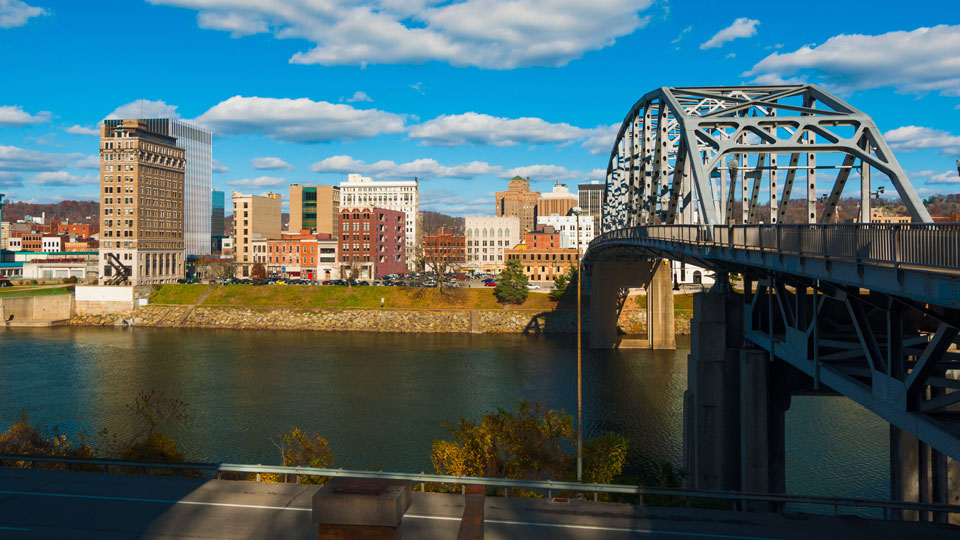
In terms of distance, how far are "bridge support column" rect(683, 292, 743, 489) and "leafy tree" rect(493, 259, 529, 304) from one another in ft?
175

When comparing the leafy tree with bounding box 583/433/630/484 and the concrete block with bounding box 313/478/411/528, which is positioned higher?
the concrete block with bounding box 313/478/411/528

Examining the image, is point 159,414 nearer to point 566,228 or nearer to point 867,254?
point 867,254

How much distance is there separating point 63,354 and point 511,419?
51365mm

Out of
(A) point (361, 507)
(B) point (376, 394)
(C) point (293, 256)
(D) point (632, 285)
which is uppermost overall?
(C) point (293, 256)

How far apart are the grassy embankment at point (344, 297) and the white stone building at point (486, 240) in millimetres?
49535

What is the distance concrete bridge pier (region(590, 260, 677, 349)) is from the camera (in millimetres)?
61500

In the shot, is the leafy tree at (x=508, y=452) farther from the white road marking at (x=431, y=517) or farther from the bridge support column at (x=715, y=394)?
the white road marking at (x=431, y=517)

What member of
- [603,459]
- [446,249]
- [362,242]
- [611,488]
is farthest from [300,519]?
[446,249]

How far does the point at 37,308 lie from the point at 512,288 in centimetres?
5847

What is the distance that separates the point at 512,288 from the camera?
78375 mm

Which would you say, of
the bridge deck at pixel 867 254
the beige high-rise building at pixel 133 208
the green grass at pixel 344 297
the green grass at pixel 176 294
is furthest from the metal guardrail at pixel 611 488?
the beige high-rise building at pixel 133 208

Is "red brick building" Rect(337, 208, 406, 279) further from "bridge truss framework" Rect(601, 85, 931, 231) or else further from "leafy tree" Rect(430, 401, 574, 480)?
"leafy tree" Rect(430, 401, 574, 480)

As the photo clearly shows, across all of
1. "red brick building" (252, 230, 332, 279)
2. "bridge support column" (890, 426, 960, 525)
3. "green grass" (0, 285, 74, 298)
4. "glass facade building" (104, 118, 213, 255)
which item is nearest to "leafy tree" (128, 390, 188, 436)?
"bridge support column" (890, 426, 960, 525)

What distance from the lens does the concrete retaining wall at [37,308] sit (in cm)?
7894
